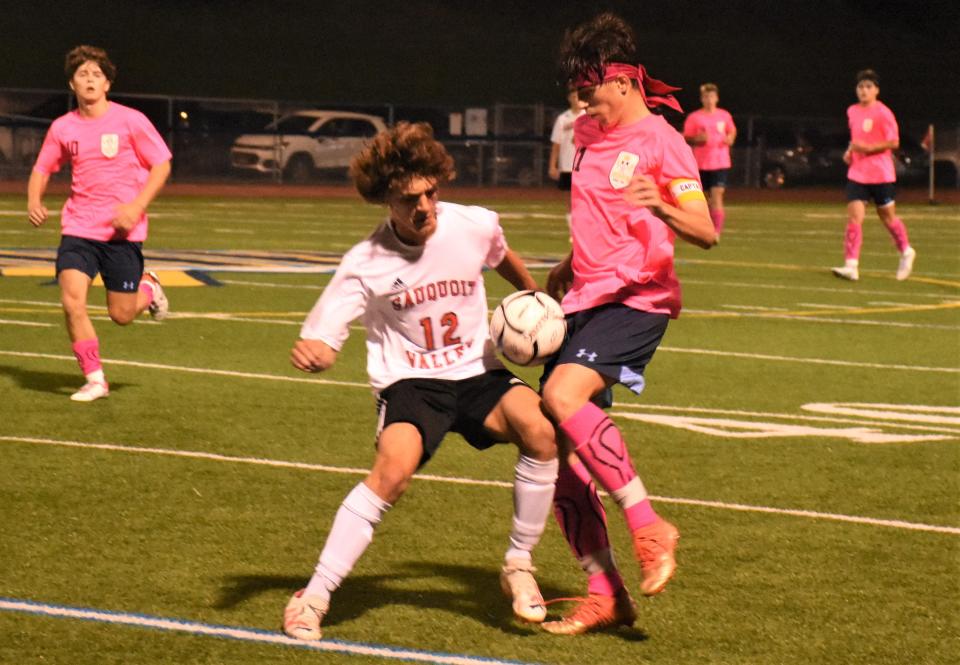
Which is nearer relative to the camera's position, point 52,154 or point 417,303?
point 417,303

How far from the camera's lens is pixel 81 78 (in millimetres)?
10633

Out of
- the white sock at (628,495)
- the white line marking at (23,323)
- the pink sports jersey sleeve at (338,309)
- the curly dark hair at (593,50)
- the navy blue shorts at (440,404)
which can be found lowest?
the white line marking at (23,323)

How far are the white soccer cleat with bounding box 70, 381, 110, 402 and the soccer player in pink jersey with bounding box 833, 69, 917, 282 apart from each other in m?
11.2

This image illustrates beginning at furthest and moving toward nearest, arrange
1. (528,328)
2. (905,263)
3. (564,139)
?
(564,139) < (905,263) < (528,328)

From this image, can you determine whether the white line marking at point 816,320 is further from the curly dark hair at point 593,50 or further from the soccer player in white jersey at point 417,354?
the soccer player in white jersey at point 417,354

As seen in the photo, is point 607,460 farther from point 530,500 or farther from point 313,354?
point 313,354

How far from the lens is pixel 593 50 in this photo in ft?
19.9

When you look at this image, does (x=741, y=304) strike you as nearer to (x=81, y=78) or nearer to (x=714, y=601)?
(x=81, y=78)

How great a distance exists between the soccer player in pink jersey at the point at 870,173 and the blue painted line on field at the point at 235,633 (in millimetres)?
14816

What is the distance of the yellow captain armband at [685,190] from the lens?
6.01 metres

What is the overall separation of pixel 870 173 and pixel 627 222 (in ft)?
46.8

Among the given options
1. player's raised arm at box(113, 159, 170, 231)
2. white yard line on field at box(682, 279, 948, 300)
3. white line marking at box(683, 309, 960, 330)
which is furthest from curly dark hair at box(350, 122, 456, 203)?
white yard line on field at box(682, 279, 948, 300)

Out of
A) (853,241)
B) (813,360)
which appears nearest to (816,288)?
(853,241)

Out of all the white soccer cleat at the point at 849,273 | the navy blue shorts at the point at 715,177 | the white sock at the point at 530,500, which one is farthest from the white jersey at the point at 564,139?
the white sock at the point at 530,500
